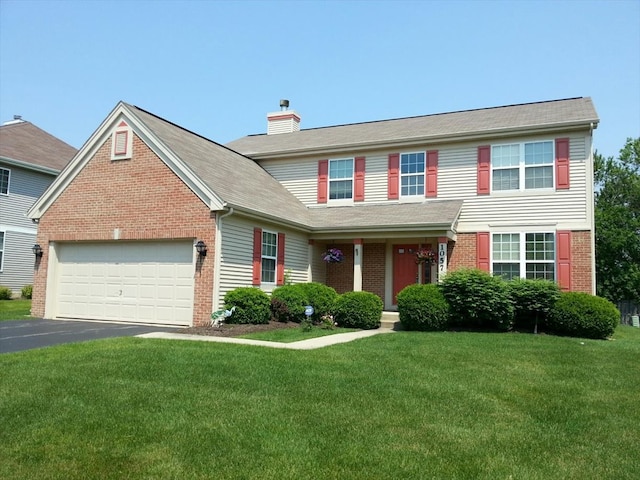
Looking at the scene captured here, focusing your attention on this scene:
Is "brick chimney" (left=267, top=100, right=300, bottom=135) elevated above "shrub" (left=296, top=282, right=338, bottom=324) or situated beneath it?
elevated above

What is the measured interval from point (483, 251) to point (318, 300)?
5486 mm

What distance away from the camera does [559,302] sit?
540 inches

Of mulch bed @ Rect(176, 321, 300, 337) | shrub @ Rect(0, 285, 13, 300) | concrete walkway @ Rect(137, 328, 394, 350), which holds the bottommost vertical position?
concrete walkway @ Rect(137, 328, 394, 350)

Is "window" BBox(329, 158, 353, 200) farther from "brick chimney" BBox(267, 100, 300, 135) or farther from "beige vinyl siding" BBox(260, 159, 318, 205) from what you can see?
"brick chimney" BBox(267, 100, 300, 135)

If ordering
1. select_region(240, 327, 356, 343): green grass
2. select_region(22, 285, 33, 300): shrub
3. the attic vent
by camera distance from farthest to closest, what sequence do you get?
select_region(22, 285, 33, 300): shrub, the attic vent, select_region(240, 327, 356, 343): green grass

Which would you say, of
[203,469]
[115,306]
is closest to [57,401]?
[203,469]

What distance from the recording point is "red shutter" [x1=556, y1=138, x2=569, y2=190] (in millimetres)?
16219

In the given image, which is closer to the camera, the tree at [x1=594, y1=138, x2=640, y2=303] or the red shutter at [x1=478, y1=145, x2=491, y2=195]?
the red shutter at [x1=478, y1=145, x2=491, y2=195]

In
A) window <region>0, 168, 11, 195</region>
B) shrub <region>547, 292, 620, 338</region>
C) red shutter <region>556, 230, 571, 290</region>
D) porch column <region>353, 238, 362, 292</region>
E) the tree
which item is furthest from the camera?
the tree

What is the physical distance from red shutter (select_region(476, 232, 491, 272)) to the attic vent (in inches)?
426

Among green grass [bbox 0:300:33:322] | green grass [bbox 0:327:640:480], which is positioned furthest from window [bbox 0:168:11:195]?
green grass [bbox 0:327:640:480]

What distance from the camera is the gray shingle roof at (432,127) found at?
16.9m

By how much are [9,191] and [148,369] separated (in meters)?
19.6

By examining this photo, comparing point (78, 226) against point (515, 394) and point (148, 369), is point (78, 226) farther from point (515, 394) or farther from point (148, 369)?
point (515, 394)
